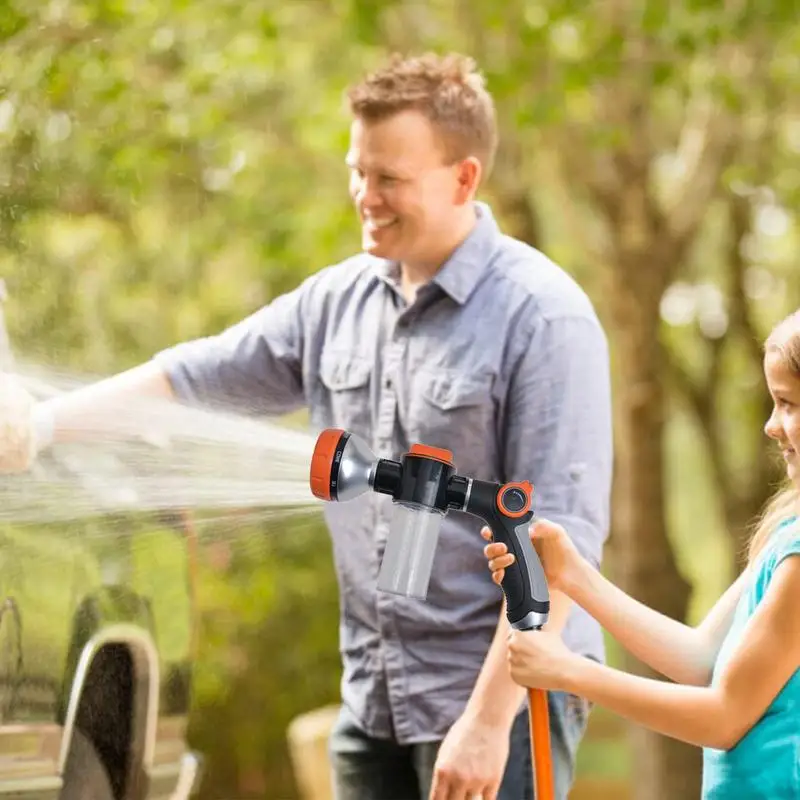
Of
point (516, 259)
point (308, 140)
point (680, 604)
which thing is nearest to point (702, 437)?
point (680, 604)

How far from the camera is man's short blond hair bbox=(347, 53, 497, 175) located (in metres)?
2.06

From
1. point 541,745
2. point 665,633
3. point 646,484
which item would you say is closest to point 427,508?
point 541,745

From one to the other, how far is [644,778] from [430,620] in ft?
9.31

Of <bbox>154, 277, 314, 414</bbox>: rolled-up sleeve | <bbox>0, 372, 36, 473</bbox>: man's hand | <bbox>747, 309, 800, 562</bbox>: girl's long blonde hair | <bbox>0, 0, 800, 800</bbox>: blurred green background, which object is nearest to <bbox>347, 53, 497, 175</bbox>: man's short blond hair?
<bbox>154, 277, 314, 414</bbox>: rolled-up sleeve

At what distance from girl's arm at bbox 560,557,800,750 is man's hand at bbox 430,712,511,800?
231mm

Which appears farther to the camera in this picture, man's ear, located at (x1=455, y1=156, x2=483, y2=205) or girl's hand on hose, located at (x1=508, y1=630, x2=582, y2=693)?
man's ear, located at (x1=455, y1=156, x2=483, y2=205)

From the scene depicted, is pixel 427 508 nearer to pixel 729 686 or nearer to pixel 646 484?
pixel 729 686

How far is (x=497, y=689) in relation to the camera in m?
1.87

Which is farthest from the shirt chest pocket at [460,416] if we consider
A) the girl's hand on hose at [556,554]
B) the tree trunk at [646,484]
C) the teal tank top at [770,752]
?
the tree trunk at [646,484]

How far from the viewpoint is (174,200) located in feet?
14.6

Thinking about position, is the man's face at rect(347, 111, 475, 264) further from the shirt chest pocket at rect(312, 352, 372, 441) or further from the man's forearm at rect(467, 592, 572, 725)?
the man's forearm at rect(467, 592, 572, 725)

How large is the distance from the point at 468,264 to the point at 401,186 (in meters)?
0.15

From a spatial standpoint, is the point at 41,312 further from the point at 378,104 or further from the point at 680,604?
the point at 680,604

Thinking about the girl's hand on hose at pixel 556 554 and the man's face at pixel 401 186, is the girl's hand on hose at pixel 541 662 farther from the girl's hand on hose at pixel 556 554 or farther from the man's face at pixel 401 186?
the man's face at pixel 401 186
